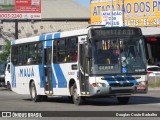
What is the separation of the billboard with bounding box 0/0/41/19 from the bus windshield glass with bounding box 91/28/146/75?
38.7 m

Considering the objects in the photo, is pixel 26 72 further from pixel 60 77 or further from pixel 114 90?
pixel 114 90

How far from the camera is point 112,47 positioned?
2253 centimetres

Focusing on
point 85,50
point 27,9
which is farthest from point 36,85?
point 27,9

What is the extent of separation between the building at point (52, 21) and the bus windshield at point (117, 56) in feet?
136

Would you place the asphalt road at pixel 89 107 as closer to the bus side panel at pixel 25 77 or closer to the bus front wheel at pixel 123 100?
the bus front wheel at pixel 123 100

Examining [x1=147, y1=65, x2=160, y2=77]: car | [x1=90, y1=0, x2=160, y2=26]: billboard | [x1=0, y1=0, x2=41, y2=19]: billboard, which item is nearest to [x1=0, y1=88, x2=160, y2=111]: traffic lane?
[x1=147, y1=65, x2=160, y2=77]: car

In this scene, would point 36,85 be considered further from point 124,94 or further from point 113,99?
point 124,94

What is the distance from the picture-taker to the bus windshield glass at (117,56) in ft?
73.2

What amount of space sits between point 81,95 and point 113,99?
5508mm

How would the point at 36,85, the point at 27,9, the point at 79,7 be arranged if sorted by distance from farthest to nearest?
the point at 79,7, the point at 27,9, the point at 36,85

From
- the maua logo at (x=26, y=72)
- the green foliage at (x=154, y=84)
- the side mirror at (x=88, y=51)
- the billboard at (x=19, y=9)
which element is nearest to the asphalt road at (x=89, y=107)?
the side mirror at (x=88, y=51)

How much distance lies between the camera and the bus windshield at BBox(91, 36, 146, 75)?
73.2 feet

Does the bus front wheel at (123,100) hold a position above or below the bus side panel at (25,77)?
below

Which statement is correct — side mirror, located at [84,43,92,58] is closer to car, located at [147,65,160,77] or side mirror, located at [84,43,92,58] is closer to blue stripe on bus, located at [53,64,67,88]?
blue stripe on bus, located at [53,64,67,88]
